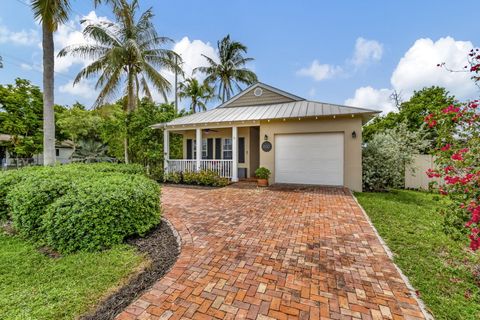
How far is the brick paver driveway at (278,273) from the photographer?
87.8 inches

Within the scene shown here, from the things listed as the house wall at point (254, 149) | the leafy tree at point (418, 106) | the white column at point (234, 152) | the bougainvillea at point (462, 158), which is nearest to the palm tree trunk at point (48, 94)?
the white column at point (234, 152)

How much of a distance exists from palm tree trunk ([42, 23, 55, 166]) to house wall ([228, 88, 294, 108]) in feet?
28.7

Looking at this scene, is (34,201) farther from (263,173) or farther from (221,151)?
(221,151)

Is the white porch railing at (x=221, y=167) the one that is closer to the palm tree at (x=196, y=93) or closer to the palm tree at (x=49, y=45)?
the palm tree at (x=49, y=45)

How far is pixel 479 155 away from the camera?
2.52 meters

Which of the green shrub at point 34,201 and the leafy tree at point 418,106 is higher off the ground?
the leafy tree at point 418,106

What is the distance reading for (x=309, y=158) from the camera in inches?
388

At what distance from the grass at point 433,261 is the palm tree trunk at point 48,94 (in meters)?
11.1

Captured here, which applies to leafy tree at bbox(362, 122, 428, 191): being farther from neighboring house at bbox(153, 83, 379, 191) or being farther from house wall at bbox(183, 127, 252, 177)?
house wall at bbox(183, 127, 252, 177)

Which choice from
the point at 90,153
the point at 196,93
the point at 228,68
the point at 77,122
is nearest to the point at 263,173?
the point at 228,68

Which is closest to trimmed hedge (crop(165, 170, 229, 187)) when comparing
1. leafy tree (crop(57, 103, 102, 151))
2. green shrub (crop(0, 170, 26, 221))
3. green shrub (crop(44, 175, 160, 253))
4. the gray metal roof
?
the gray metal roof

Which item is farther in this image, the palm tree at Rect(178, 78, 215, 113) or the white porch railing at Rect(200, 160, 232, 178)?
the palm tree at Rect(178, 78, 215, 113)

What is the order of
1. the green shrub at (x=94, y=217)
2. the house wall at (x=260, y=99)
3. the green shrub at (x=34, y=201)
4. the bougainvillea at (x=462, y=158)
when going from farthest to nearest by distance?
the house wall at (x=260, y=99) < the green shrub at (x=34, y=201) < the green shrub at (x=94, y=217) < the bougainvillea at (x=462, y=158)

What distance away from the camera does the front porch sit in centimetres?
1112
